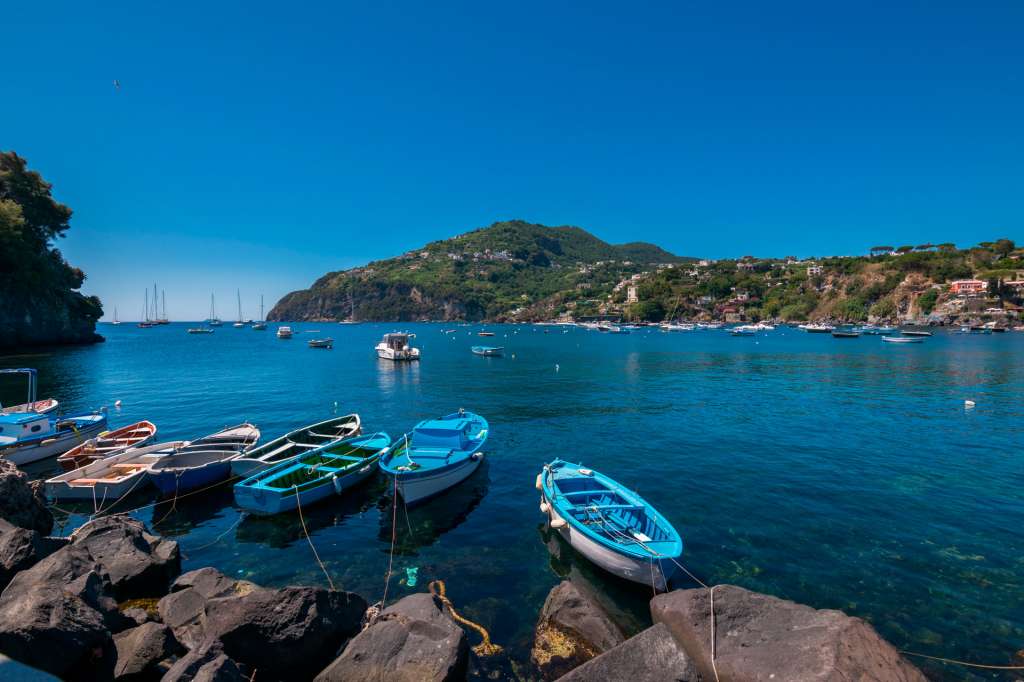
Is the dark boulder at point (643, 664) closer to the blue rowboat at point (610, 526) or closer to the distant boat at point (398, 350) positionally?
the blue rowboat at point (610, 526)

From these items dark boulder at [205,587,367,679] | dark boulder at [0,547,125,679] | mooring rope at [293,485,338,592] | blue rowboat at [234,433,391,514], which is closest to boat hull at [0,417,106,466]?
blue rowboat at [234,433,391,514]

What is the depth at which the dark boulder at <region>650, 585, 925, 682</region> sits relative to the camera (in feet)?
23.3

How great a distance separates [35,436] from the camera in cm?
2162

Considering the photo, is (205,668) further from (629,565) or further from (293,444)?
(293,444)

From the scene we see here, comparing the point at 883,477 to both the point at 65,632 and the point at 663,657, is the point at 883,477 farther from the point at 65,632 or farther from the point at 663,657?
the point at 65,632

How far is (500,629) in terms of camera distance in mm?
10289

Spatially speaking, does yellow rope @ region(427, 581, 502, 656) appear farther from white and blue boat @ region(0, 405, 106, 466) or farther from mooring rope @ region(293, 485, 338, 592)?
white and blue boat @ region(0, 405, 106, 466)

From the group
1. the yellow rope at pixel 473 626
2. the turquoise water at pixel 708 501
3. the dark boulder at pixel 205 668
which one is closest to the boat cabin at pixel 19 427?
the turquoise water at pixel 708 501

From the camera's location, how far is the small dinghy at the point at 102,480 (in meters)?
16.8

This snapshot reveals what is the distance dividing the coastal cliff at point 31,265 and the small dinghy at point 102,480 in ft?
253

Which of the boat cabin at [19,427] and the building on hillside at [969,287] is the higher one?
the building on hillside at [969,287]

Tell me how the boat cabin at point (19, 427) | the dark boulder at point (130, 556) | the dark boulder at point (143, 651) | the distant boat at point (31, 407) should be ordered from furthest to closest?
the distant boat at point (31, 407) < the boat cabin at point (19, 427) < the dark boulder at point (130, 556) < the dark boulder at point (143, 651)

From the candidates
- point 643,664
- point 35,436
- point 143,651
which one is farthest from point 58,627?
point 35,436

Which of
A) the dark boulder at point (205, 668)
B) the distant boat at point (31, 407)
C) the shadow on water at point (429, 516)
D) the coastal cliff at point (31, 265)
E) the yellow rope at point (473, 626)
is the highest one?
the coastal cliff at point (31, 265)
